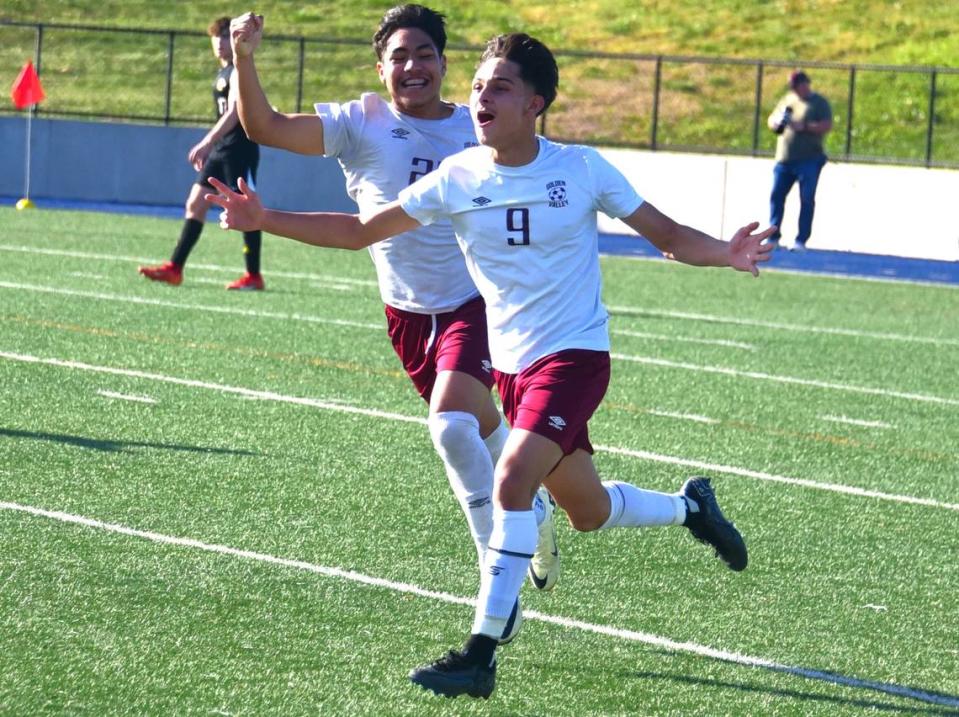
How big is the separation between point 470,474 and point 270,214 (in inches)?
42.5

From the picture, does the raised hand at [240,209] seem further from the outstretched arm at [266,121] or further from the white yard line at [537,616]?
the white yard line at [537,616]

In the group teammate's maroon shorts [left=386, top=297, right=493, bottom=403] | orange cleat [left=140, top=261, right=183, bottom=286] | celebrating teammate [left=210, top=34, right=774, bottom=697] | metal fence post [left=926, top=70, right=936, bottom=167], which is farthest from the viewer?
metal fence post [left=926, top=70, right=936, bottom=167]

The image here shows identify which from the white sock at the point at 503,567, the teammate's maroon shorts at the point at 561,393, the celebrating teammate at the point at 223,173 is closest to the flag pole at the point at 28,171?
the celebrating teammate at the point at 223,173

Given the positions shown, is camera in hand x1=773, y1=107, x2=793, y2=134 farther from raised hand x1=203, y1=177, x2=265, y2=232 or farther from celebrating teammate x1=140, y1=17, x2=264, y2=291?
raised hand x1=203, y1=177, x2=265, y2=232

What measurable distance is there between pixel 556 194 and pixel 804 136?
17.1m

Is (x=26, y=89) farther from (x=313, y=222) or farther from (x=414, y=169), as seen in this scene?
(x=313, y=222)

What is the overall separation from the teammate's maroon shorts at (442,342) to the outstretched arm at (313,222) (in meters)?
0.60

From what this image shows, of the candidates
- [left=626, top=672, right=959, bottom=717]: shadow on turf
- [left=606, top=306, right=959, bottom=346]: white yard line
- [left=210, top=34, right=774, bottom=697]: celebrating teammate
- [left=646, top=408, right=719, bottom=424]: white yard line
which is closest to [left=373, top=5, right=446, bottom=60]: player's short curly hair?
[left=210, top=34, right=774, bottom=697]: celebrating teammate

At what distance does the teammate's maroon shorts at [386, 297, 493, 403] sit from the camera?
564 cm

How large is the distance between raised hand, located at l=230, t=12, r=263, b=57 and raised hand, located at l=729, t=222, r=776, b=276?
1.72 metres

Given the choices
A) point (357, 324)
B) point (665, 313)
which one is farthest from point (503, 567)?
point (665, 313)

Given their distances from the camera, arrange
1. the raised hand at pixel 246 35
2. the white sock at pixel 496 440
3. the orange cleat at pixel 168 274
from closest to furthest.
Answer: the raised hand at pixel 246 35 → the white sock at pixel 496 440 → the orange cleat at pixel 168 274

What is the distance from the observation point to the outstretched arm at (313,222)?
506 centimetres

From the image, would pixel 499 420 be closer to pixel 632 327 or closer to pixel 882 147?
pixel 632 327
